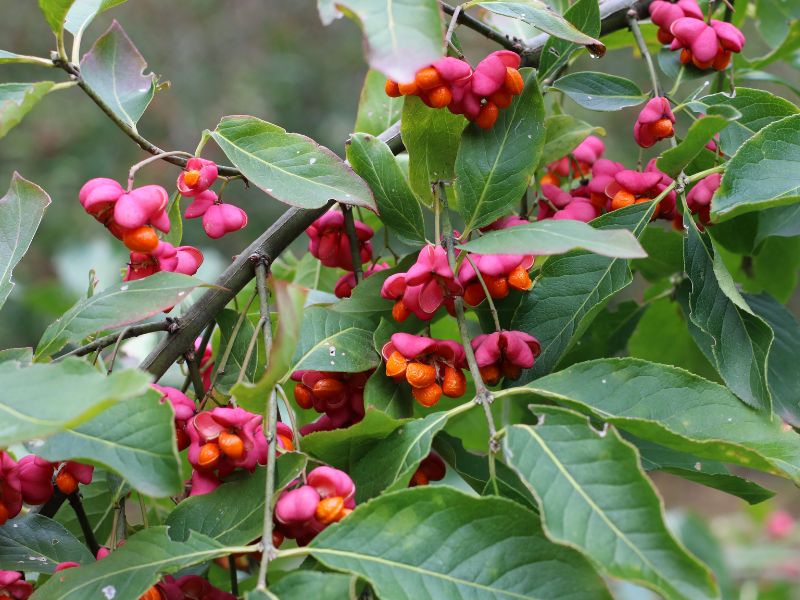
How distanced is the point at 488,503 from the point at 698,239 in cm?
32

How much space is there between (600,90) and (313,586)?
21.6 inches

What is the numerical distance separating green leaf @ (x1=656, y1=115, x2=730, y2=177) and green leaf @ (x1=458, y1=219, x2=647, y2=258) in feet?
0.42

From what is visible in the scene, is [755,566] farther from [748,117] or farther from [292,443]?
[292,443]

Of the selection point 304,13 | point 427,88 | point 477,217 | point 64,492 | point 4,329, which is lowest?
point 4,329

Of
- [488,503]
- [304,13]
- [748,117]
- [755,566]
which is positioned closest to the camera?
[488,503]

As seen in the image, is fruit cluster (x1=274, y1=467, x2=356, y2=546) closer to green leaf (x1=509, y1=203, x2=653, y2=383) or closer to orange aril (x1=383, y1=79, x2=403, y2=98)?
green leaf (x1=509, y1=203, x2=653, y2=383)

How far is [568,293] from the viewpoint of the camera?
2.42ft

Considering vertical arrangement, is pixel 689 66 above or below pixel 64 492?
above

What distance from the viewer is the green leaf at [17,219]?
0.77m

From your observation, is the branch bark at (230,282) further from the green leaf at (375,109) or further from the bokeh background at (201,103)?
the bokeh background at (201,103)

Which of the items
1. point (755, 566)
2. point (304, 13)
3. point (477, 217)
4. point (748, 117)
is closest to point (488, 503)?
A: point (477, 217)

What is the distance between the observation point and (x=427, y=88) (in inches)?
27.3

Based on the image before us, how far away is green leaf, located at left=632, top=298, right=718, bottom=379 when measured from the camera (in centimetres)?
104

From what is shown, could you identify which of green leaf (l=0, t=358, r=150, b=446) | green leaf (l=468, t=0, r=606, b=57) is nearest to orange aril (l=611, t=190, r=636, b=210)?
green leaf (l=468, t=0, r=606, b=57)
